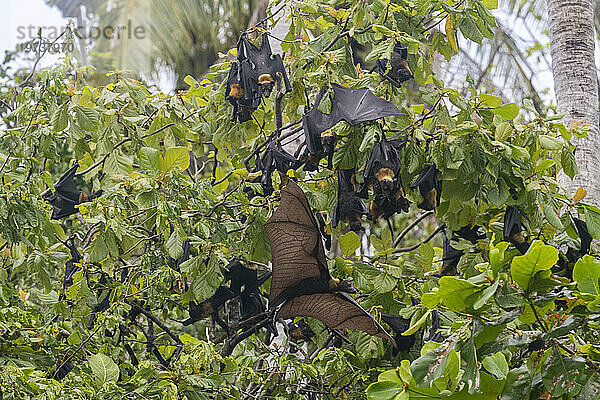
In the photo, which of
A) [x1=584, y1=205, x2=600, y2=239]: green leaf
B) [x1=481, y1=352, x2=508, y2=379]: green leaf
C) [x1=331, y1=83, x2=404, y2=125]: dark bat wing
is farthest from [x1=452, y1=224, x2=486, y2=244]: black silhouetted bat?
[x1=481, y1=352, x2=508, y2=379]: green leaf

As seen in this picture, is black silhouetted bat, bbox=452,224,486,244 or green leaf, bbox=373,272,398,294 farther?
black silhouetted bat, bbox=452,224,486,244

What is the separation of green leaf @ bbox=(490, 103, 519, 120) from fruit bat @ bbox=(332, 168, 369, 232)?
57cm

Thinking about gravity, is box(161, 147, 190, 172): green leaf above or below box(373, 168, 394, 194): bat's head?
above

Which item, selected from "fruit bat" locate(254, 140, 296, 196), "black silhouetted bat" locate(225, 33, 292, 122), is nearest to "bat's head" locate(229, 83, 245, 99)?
"black silhouetted bat" locate(225, 33, 292, 122)

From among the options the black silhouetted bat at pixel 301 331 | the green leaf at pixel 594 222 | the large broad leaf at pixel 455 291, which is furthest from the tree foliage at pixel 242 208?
the large broad leaf at pixel 455 291

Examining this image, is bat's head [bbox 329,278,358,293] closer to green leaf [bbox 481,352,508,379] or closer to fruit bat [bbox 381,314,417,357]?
fruit bat [bbox 381,314,417,357]

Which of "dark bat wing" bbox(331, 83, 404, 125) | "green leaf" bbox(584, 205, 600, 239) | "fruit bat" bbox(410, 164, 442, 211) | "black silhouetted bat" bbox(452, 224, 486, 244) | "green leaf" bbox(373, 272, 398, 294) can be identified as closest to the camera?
"dark bat wing" bbox(331, 83, 404, 125)

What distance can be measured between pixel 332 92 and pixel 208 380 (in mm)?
1138

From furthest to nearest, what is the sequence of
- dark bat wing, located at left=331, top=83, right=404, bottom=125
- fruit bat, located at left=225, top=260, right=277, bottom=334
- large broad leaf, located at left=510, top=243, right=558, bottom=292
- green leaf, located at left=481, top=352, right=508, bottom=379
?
fruit bat, located at left=225, top=260, right=277, bottom=334 < dark bat wing, located at left=331, top=83, right=404, bottom=125 < green leaf, located at left=481, top=352, right=508, bottom=379 < large broad leaf, located at left=510, top=243, right=558, bottom=292

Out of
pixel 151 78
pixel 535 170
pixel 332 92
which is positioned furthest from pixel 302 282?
pixel 151 78

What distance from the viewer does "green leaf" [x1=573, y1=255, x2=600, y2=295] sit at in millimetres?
1379

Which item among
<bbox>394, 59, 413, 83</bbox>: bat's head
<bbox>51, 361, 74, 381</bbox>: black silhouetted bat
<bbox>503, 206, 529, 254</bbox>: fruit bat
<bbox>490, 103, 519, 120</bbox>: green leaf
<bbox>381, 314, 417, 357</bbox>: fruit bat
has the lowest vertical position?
<bbox>51, 361, 74, 381</bbox>: black silhouetted bat

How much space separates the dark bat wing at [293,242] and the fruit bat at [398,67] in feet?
2.02

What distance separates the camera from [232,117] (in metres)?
2.59
